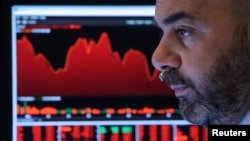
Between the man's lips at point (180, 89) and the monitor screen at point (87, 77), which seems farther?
the monitor screen at point (87, 77)

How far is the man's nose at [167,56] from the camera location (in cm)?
75

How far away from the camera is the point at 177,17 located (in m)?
0.74

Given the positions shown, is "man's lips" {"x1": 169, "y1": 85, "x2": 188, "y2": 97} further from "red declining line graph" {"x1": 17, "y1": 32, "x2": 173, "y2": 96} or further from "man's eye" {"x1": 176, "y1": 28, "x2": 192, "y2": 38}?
"red declining line graph" {"x1": 17, "y1": 32, "x2": 173, "y2": 96}

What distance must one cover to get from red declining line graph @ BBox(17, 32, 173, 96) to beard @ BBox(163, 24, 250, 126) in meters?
0.26

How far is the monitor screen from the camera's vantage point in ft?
3.35

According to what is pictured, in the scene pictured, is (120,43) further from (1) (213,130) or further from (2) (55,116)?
(1) (213,130)

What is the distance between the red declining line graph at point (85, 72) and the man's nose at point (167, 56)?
0.89 feet

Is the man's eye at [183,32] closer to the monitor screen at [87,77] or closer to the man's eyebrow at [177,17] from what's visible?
the man's eyebrow at [177,17]

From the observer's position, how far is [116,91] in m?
1.03

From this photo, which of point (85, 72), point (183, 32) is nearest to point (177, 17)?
point (183, 32)

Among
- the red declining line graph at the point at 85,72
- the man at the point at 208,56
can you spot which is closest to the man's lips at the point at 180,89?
the man at the point at 208,56

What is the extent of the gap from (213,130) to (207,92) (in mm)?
51

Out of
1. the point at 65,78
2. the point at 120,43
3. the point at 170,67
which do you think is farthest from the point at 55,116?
the point at 170,67
